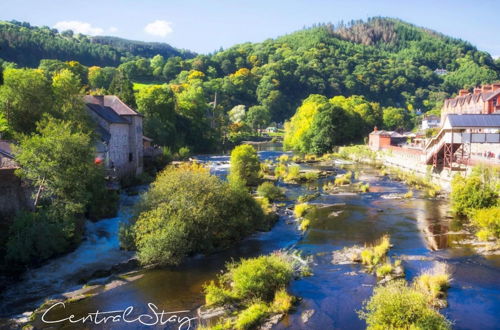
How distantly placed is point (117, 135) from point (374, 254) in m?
26.9

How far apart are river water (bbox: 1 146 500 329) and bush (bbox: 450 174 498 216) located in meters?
1.48

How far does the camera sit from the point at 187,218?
78.0 ft

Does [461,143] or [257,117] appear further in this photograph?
[257,117]

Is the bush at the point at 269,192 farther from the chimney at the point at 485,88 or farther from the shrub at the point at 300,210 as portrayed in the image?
the chimney at the point at 485,88

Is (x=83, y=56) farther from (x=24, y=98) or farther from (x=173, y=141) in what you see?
(x=24, y=98)

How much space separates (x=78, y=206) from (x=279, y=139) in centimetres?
10870

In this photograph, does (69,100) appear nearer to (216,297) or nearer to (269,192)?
(269,192)

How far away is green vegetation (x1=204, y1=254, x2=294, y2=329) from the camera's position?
16.7 metres

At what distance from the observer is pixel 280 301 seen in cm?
1730

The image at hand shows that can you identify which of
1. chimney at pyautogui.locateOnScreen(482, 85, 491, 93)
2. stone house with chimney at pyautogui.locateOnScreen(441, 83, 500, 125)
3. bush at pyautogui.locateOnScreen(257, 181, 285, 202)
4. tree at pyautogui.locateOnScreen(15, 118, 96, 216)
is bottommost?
bush at pyautogui.locateOnScreen(257, 181, 285, 202)

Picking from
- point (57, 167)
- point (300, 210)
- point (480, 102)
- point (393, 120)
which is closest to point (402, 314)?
point (300, 210)

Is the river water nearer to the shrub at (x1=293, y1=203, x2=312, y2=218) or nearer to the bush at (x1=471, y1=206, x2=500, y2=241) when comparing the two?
the shrub at (x1=293, y1=203, x2=312, y2=218)

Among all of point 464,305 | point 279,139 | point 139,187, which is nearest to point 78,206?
point 139,187

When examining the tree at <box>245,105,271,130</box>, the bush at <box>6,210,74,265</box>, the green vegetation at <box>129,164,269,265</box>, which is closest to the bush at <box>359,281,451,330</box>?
the green vegetation at <box>129,164,269,265</box>
